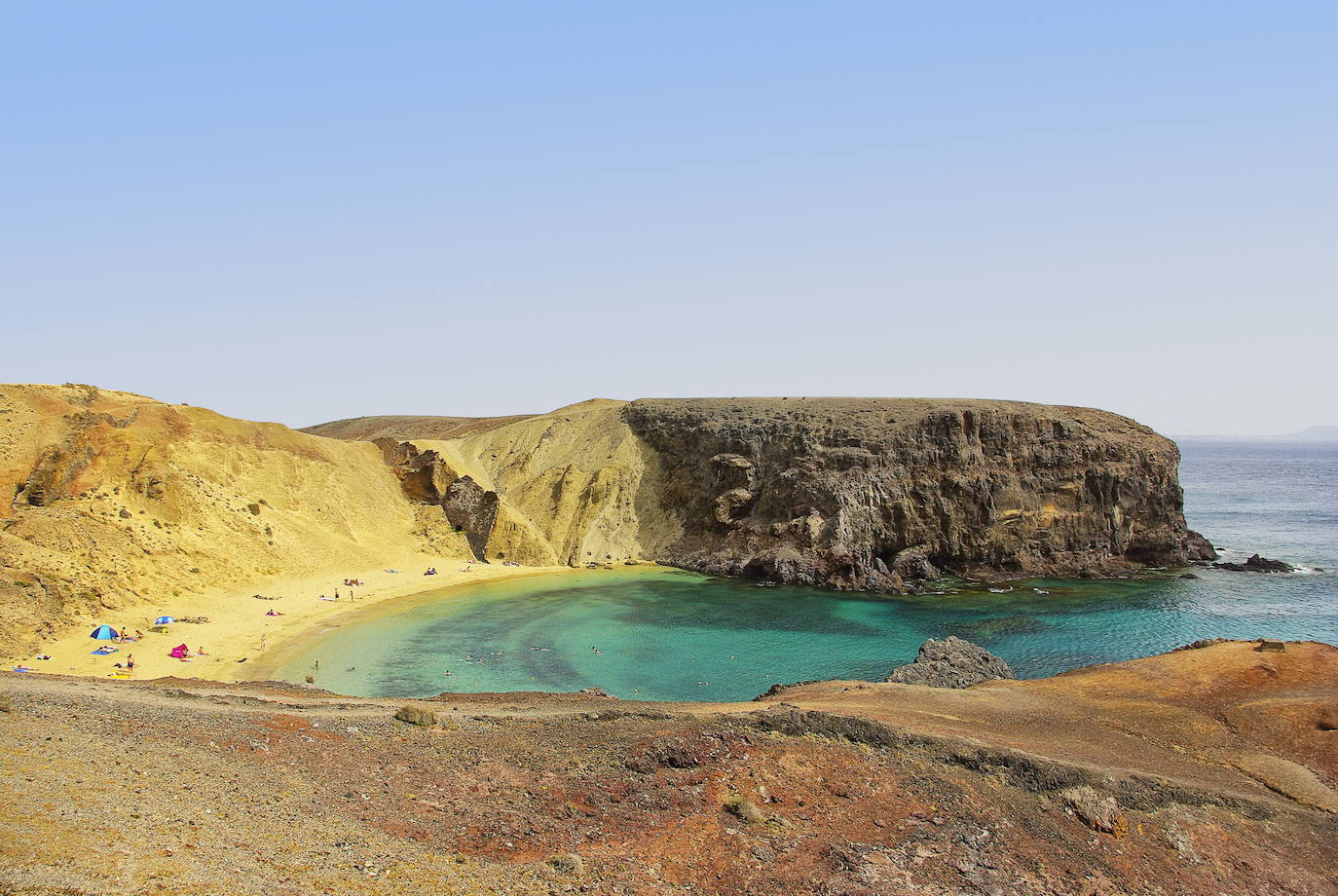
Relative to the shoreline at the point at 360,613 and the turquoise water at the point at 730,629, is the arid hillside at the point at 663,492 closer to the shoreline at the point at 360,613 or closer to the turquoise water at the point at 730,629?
the shoreline at the point at 360,613

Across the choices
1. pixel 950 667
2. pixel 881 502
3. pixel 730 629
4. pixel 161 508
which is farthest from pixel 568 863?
pixel 881 502

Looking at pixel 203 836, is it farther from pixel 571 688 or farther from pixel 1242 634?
pixel 1242 634

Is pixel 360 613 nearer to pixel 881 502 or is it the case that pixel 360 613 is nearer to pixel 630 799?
pixel 630 799

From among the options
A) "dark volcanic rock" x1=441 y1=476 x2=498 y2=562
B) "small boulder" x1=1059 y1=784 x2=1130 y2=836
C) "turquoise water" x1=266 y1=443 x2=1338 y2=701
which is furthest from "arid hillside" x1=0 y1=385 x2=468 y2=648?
"small boulder" x1=1059 y1=784 x2=1130 y2=836

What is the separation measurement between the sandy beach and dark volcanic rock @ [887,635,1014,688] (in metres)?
24.8

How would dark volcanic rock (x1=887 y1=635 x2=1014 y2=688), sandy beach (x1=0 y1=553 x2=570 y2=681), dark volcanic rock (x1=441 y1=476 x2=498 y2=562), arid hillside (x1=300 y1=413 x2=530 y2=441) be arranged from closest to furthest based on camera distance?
dark volcanic rock (x1=887 y1=635 x2=1014 y2=688)
sandy beach (x1=0 y1=553 x2=570 y2=681)
dark volcanic rock (x1=441 y1=476 x2=498 y2=562)
arid hillside (x1=300 y1=413 x2=530 y2=441)

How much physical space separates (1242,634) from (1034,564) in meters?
15.7

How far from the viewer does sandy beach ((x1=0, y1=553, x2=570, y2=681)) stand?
98.7ft

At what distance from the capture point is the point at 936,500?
55406 millimetres

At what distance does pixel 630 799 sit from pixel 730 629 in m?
26.2

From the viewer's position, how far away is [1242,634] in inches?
1545

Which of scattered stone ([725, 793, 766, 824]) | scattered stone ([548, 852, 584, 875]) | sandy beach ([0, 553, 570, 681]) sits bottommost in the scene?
sandy beach ([0, 553, 570, 681])

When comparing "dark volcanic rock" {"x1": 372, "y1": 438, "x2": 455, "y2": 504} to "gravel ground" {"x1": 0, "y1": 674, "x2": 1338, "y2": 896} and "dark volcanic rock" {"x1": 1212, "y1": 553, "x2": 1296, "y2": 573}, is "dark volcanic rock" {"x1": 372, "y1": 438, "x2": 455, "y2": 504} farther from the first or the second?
"dark volcanic rock" {"x1": 1212, "y1": 553, "x2": 1296, "y2": 573}

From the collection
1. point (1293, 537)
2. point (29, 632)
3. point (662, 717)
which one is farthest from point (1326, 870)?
point (1293, 537)
